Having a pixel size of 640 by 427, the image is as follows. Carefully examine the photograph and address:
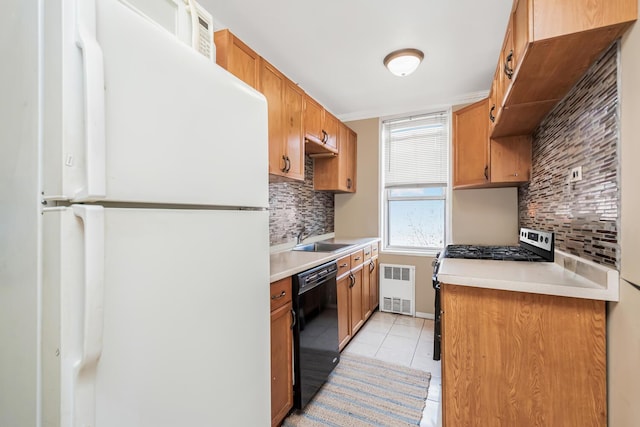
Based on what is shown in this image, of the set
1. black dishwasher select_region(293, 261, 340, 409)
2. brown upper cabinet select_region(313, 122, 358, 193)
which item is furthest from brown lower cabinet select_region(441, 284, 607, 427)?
brown upper cabinet select_region(313, 122, 358, 193)

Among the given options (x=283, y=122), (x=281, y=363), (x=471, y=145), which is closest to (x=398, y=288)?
(x=471, y=145)

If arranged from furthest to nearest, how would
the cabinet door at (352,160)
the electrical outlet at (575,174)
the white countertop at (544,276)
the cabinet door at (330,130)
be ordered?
the cabinet door at (352,160)
the cabinet door at (330,130)
the electrical outlet at (575,174)
the white countertop at (544,276)

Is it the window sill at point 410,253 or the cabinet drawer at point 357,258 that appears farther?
the window sill at point 410,253

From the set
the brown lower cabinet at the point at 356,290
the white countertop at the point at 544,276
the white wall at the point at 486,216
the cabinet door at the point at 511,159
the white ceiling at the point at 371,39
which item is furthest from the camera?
the white wall at the point at 486,216

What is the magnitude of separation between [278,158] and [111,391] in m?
1.60

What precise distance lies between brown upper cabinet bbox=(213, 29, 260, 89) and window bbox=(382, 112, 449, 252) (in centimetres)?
223

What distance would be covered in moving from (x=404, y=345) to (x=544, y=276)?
64.5 inches

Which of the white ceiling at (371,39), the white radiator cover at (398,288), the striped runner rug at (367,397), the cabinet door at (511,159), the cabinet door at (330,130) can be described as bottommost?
the striped runner rug at (367,397)

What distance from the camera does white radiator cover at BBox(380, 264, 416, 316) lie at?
3398 millimetres

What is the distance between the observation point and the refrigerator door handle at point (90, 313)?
59 cm

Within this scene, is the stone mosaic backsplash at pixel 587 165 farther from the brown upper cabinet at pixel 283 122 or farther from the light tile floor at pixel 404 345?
the brown upper cabinet at pixel 283 122

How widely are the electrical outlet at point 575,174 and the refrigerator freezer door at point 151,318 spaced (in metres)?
1.57

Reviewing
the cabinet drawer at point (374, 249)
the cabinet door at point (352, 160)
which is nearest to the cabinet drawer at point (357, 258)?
the cabinet drawer at point (374, 249)

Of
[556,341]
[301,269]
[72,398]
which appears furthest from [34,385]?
[556,341]
